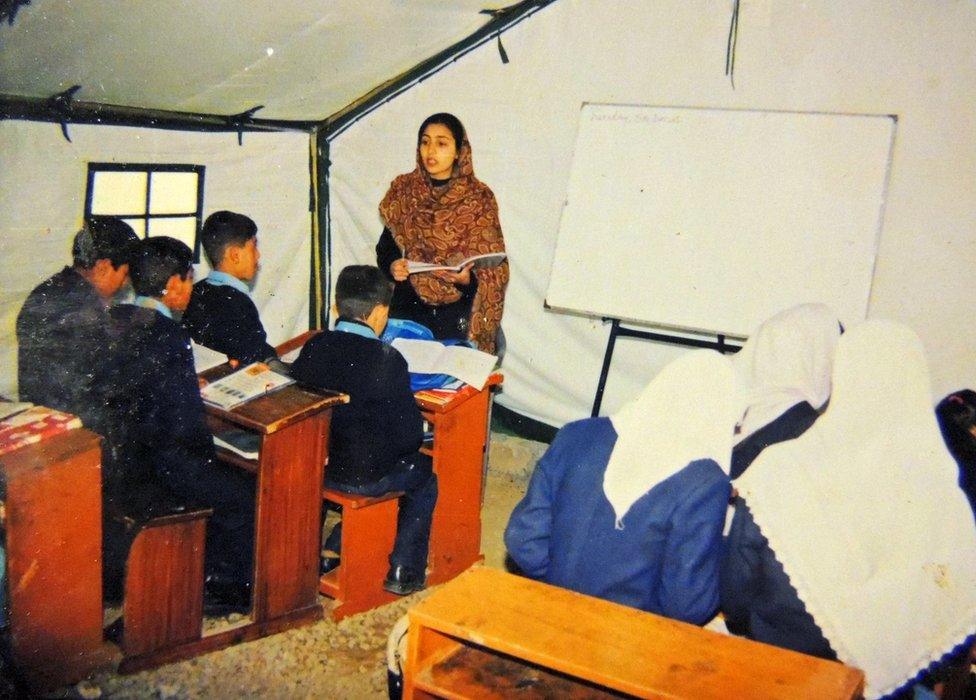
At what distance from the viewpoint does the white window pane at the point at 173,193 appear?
441cm

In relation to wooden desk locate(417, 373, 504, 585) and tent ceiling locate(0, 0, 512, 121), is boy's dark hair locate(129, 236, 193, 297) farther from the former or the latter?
wooden desk locate(417, 373, 504, 585)

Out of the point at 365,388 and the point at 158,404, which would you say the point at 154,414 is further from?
the point at 365,388

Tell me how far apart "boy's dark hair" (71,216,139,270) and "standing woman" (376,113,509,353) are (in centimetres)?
156

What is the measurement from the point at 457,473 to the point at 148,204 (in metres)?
2.32

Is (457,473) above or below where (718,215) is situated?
below

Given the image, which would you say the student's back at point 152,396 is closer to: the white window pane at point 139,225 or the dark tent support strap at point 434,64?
the white window pane at point 139,225

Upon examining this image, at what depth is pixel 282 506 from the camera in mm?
2895

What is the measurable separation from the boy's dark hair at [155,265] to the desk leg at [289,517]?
2.39ft

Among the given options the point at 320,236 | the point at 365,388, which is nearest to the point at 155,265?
the point at 365,388

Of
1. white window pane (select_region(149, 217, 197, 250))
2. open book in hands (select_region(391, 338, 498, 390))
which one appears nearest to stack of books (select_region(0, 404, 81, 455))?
open book in hands (select_region(391, 338, 498, 390))

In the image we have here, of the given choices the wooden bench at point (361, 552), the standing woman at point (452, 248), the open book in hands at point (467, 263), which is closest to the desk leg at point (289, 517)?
the wooden bench at point (361, 552)

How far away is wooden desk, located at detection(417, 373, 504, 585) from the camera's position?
342 cm

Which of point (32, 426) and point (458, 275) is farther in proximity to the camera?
point (458, 275)

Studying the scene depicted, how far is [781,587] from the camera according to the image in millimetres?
1950
